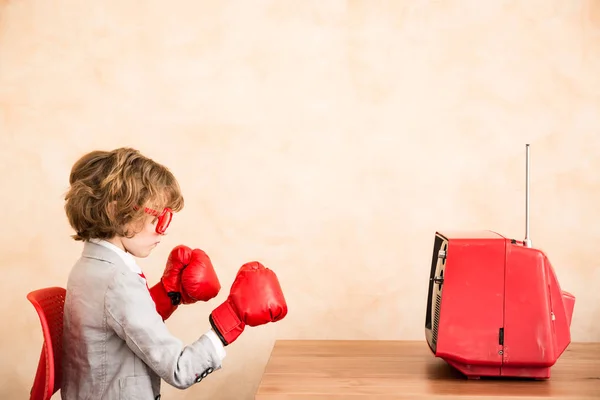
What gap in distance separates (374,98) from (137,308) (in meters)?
1.09

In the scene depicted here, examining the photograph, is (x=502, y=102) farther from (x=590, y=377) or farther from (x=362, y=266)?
(x=590, y=377)

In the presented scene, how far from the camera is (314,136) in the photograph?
222cm

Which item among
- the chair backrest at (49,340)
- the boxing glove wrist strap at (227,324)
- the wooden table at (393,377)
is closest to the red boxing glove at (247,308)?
the boxing glove wrist strap at (227,324)

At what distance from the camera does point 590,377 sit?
1711 mm

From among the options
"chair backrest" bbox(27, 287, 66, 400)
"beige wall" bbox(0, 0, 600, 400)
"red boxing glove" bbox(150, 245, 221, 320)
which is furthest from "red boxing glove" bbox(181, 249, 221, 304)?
"beige wall" bbox(0, 0, 600, 400)

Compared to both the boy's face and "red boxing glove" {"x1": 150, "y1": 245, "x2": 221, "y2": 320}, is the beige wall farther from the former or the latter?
the boy's face

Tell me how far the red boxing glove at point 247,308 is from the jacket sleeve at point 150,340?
0.06 metres

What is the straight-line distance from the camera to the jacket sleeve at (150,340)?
146cm

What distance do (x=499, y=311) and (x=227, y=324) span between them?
665 millimetres

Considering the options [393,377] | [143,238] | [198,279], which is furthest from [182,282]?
[393,377]

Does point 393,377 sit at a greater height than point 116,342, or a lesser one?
lesser

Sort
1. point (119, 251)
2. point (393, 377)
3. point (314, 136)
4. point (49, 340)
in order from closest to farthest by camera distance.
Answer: point (49, 340) < point (119, 251) < point (393, 377) < point (314, 136)

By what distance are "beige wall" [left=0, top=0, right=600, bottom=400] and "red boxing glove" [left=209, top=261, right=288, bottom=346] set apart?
26.1 inches

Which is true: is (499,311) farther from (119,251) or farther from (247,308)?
(119,251)
